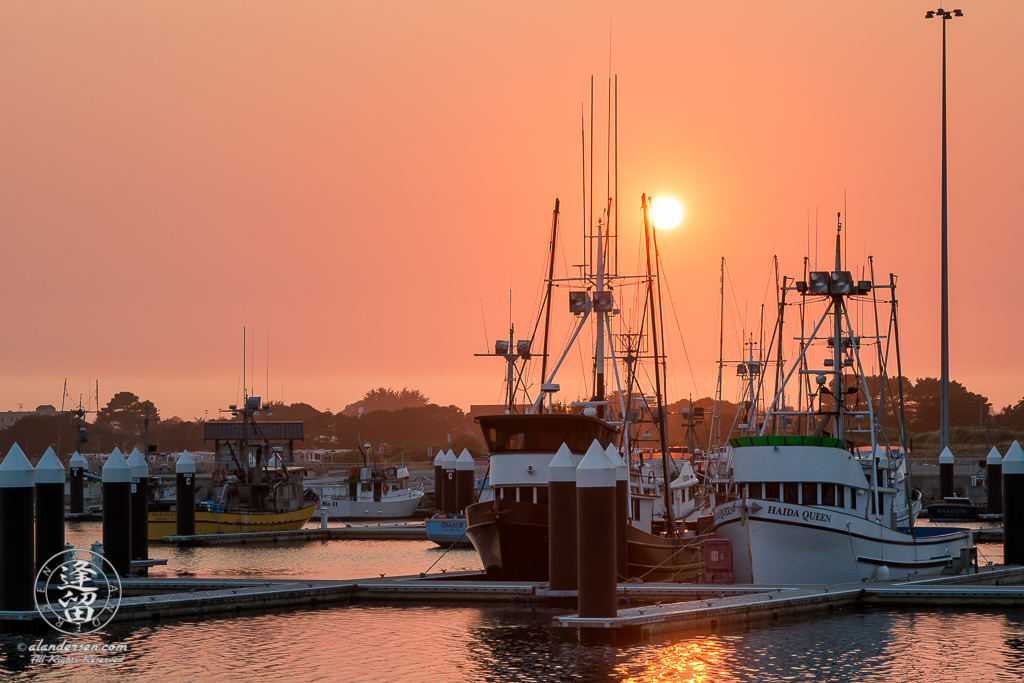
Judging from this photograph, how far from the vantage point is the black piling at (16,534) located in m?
29.6

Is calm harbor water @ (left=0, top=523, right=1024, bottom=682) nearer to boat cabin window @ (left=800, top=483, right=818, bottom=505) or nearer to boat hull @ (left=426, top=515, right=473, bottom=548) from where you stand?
boat cabin window @ (left=800, top=483, right=818, bottom=505)

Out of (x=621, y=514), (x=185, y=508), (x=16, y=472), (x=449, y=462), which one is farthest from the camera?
(x=449, y=462)

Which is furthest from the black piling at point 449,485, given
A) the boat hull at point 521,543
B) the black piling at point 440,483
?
the boat hull at point 521,543

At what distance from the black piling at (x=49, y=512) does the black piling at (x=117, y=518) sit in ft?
21.9

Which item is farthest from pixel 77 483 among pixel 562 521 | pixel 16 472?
pixel 562 521

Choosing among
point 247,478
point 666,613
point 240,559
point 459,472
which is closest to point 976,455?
point 459,472

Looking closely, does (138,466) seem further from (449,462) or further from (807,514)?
(807,514)

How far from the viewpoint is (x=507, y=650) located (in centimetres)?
2841

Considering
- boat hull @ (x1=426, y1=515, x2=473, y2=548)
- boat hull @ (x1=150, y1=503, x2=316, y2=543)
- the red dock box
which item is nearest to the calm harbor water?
the red dock box

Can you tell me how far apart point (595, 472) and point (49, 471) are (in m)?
16.3

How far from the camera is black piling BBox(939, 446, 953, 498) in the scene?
226ft

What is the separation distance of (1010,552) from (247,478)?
40373 mm

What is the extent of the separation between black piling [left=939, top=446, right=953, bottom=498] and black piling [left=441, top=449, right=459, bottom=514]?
27456 millimetres

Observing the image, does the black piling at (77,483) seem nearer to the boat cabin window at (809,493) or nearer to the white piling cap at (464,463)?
the white piling cap at (464,463)
